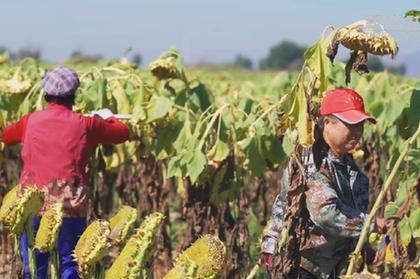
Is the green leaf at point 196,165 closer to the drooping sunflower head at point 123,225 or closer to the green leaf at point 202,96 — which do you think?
the green leaf at point 202,96

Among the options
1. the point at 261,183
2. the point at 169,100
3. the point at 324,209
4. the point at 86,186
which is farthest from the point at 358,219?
the point at 261,183

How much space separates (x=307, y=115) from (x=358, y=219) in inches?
17.1

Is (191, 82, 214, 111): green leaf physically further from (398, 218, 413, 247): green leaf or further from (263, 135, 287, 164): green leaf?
(398, 218, 413, 247): green leaf

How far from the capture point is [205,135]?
4.22 metres

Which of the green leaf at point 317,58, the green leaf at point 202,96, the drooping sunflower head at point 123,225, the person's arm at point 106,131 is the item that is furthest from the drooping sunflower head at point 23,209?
the green leaf at point 202,96

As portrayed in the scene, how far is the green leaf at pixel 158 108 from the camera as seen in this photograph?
4.40m

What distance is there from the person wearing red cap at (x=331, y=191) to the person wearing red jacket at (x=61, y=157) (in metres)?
0.82

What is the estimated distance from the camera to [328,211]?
105 inches

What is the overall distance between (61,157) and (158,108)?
118 centimetres

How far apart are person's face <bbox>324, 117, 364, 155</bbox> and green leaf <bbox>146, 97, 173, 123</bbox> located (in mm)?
1767

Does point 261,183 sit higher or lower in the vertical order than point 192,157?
lower

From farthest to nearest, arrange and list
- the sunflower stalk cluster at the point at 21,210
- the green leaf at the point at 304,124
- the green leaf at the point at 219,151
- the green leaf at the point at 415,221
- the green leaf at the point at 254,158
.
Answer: the green leaf at the point at 254,158 < the green leaf at the point at 219,151 < the green leaf at the point at 415,221 < the green leaf at the point at 304,124 < the sunflower stalk cluster at the point at 21,210

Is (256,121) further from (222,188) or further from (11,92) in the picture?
(11,92)

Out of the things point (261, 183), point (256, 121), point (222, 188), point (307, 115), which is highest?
point (307, 115)
